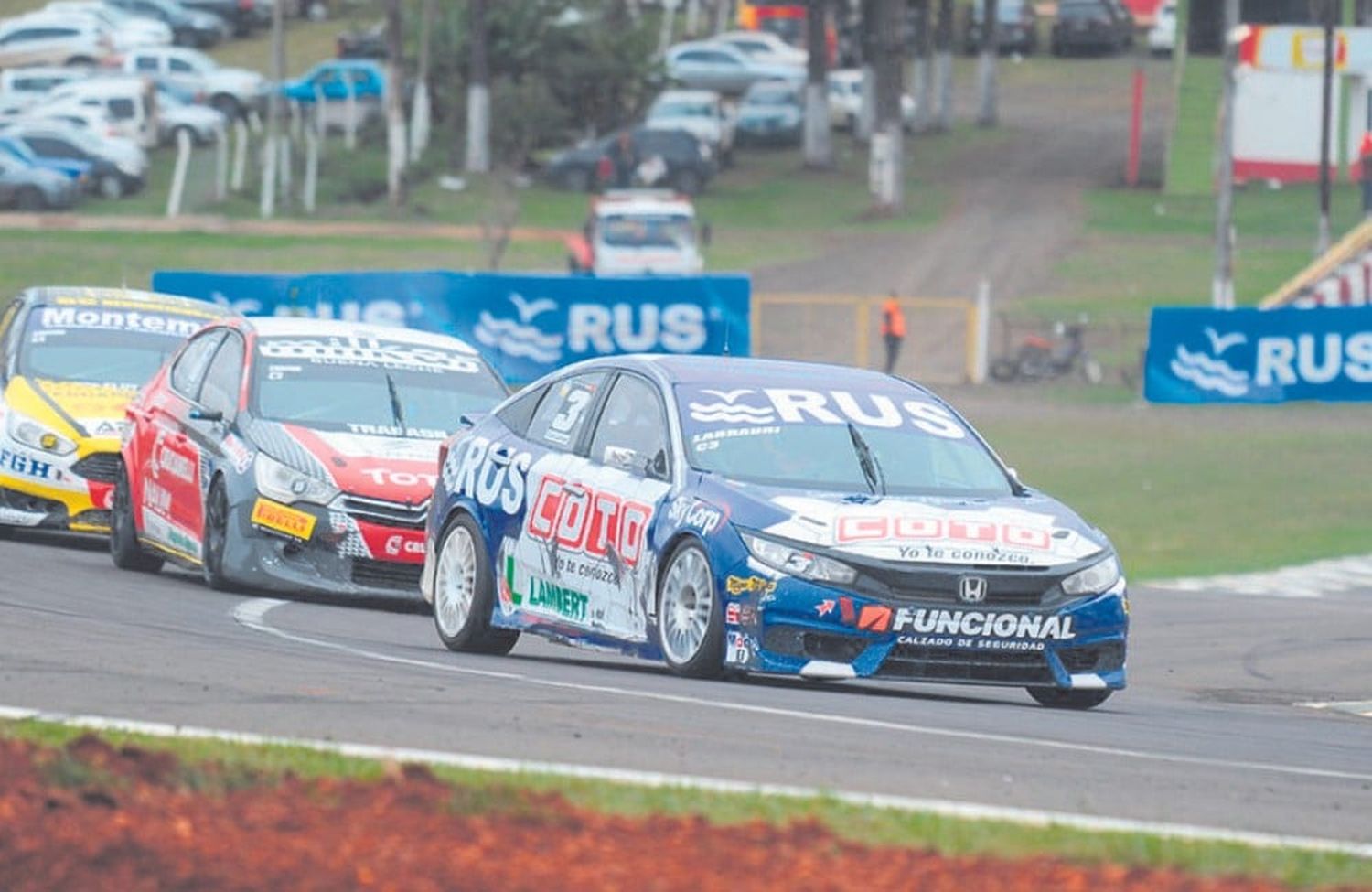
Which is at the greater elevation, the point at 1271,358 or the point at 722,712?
the point at 722,712

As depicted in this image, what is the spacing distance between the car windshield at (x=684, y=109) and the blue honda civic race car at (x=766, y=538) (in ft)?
177

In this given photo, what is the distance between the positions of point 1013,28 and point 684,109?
23.8 meters

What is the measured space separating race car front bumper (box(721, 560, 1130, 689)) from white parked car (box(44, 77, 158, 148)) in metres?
53.9

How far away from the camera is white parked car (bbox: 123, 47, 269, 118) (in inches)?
2731

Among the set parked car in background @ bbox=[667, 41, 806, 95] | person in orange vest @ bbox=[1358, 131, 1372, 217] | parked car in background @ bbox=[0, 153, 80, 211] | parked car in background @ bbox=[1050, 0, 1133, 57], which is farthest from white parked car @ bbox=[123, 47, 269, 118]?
person in orange vest @ bbox=[1358, 131, 1372, 217]

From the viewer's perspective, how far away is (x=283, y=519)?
14.9 m

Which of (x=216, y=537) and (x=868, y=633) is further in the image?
(x=216, y=537)

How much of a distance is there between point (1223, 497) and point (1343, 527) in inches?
87.7

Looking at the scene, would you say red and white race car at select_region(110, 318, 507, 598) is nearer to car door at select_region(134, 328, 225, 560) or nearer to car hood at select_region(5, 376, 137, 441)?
car door at select_region(134, 328, 225, 560)

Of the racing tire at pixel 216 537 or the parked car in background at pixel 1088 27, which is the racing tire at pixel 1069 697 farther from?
the parked car in background at pixel 1088 27

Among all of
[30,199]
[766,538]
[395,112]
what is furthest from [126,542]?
[395,112]

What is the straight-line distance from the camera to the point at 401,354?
16.3 m

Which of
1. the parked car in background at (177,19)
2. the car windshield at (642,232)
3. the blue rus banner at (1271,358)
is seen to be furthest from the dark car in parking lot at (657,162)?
the blue rus banner at (1271,358)

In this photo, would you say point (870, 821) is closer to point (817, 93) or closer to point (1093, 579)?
point (1093, 579)
